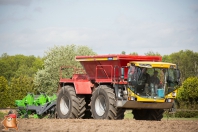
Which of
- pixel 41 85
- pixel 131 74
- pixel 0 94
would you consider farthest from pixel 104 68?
pixel 41 85

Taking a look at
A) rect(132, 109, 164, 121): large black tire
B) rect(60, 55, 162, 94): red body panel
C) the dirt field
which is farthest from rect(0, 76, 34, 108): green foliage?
the dirt field

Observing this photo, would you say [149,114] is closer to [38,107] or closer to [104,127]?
[104,127]

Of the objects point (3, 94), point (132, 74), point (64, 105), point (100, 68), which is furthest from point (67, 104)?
point (3, 94)

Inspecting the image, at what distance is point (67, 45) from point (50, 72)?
6661mm

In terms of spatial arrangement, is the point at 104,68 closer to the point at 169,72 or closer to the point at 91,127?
the point at 169,72

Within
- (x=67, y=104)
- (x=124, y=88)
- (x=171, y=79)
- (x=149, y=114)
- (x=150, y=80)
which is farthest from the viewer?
(x=67, y=104)

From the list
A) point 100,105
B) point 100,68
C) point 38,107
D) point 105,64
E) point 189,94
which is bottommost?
point 189,94

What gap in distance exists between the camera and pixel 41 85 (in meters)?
74.4

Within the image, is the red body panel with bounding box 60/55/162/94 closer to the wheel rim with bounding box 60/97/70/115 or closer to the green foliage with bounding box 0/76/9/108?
the wheel rim with bounding box 60/97/70/115

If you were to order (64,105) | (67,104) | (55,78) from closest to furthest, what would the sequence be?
(67,104)
(64,105)
(55,78)

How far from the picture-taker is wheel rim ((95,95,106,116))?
22.3m

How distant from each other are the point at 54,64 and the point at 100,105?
5330 cm

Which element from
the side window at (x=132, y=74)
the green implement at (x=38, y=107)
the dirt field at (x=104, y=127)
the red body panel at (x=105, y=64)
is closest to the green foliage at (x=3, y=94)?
the green implement at (x=38, y=107)

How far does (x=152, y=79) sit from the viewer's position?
21281 millimetres
